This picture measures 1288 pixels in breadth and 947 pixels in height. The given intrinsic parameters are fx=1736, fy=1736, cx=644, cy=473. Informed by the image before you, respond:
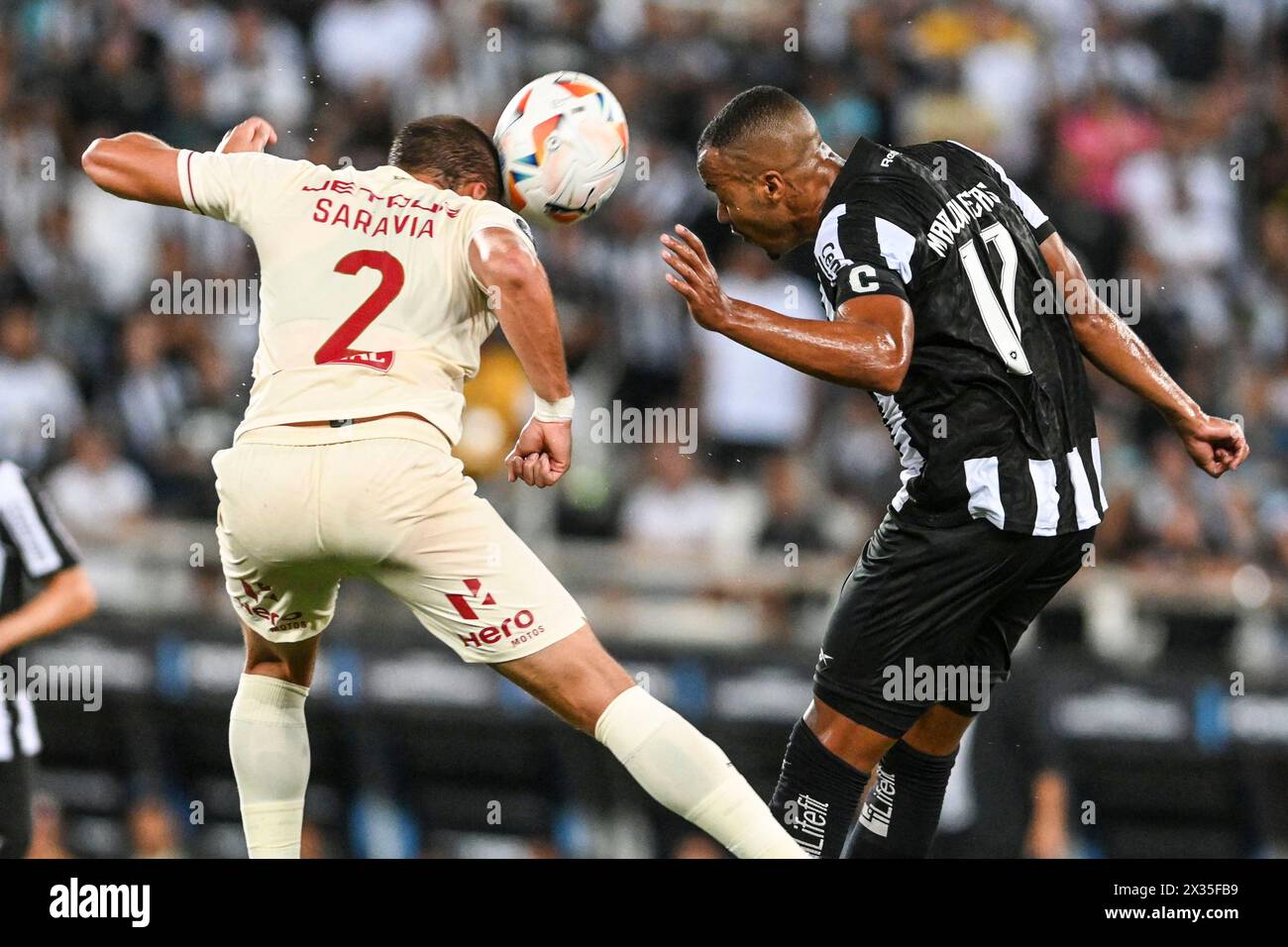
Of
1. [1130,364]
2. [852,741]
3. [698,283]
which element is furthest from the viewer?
[1130,364]

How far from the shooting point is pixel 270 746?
5.14 m

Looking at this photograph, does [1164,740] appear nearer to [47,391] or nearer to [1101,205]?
[1101,205]

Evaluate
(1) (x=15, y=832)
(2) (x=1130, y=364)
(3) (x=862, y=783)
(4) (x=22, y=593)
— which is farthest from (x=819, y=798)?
(4) (x=22, y=593)

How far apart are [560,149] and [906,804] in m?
2.24

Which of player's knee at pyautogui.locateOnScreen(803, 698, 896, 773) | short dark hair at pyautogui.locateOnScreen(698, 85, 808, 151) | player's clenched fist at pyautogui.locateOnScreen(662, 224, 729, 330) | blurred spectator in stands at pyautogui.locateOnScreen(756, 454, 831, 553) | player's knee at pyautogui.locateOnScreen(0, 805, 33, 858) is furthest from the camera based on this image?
blurred spectator in stands at pyautogui.locateOnScreen(756, 454, 831, 553)

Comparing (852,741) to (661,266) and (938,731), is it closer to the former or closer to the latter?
(938,731)

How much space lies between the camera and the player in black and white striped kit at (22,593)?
21.1ft

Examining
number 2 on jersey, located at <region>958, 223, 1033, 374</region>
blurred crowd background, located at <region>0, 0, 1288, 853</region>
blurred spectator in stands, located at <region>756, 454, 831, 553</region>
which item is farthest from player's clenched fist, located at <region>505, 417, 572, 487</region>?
blurred spectator in stands, located at <region>756, 454, 831, 553</region>

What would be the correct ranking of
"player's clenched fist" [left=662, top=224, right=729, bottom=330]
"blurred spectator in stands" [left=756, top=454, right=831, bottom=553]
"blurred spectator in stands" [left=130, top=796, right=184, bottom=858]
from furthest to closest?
"blurred spectator in stands" [left=756, top=454, right=831, bottom=553], "blurred spectator in stands" [left=130, top=796, right=184, bottom=858], "player's clenched fist" [left=662, top=224, right=729, bottom=330]

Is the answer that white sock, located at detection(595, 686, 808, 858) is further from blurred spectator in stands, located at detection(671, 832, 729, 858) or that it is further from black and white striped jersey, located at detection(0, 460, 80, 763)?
blurred spectator in stands, located at detection(671, 832, 729, 858)

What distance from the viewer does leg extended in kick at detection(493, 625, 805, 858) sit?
14.9ft

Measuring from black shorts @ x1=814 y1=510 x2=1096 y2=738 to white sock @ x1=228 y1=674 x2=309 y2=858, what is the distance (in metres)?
1.57

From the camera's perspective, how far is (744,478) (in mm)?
9984

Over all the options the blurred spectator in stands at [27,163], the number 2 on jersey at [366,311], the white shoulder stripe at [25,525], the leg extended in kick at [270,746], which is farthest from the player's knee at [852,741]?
the blurred spectator in stands at [27,163]
